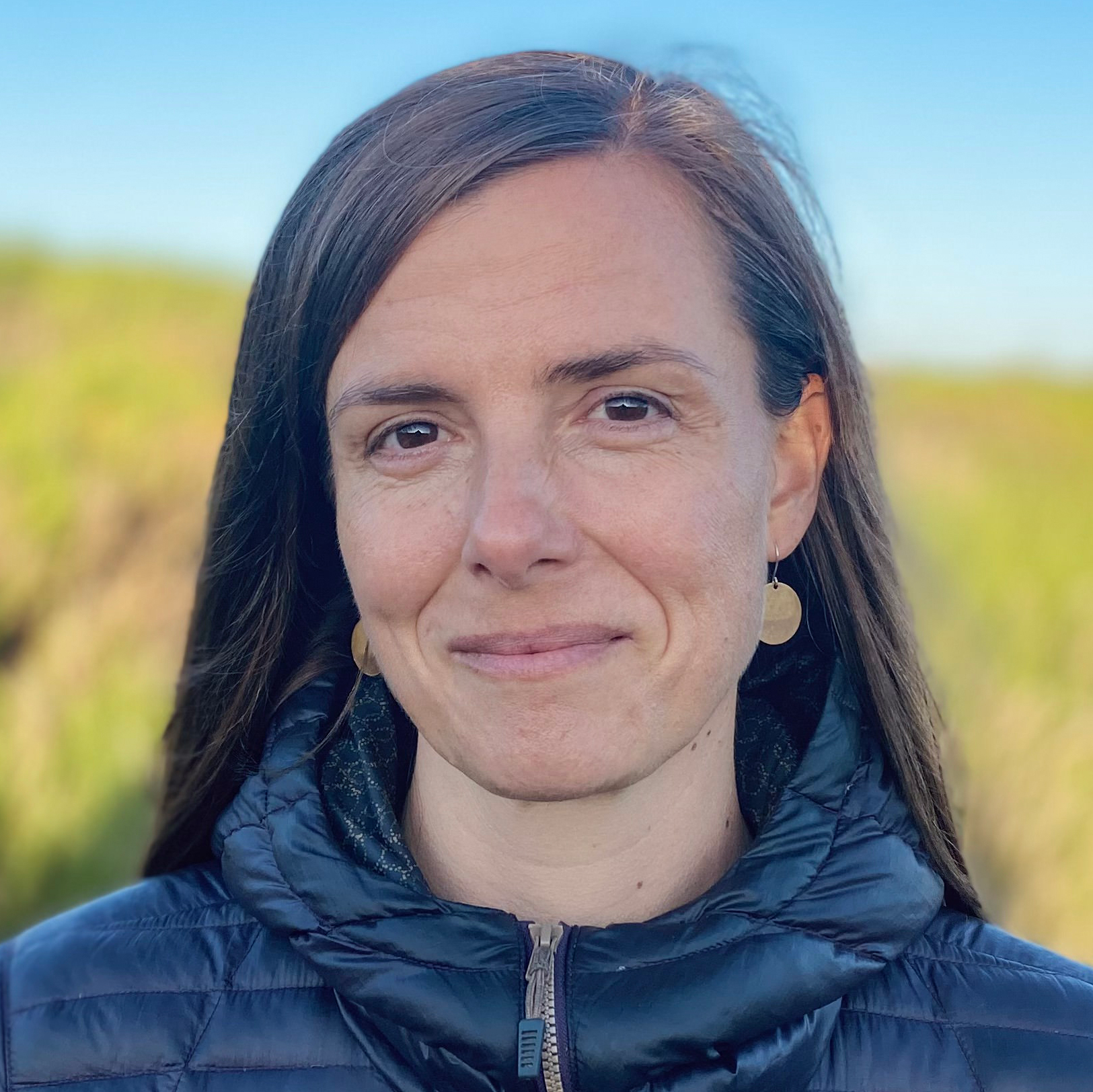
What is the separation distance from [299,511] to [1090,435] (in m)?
4.70

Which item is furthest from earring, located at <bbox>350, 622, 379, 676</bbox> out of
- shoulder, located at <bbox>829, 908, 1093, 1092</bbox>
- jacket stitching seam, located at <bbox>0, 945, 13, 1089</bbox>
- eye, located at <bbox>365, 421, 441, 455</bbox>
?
shoulder, located at <bbox>829, 908, 1093, 1092</bbox>

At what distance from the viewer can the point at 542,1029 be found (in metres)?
1.76

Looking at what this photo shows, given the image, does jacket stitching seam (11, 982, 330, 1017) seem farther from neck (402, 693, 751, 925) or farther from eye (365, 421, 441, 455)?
eye (365, 421, 441, 455)

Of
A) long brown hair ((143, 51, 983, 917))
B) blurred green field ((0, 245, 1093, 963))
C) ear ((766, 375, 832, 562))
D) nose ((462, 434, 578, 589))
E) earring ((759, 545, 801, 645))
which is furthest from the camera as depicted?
blurred green field ((0, 245, 1093, 963))

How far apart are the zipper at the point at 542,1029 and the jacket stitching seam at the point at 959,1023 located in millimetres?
493

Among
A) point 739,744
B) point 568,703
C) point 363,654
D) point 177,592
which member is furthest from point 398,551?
point 177,592

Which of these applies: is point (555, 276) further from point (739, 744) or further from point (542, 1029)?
point (542, 1029)

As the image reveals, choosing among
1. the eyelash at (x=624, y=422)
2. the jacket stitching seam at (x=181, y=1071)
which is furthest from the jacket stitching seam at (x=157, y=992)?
the eyelash at (x=624, y=422)

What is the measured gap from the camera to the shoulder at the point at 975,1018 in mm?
1896

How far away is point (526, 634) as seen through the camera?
181 cm

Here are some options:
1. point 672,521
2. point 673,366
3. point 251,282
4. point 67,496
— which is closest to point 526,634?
point 672,521

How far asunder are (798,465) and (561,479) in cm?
53

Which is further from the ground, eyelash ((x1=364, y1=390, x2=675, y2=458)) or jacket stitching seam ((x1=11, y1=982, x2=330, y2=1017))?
eyelash ((x1=364, y1=390, x2=675, y2=458))

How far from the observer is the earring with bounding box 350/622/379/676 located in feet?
7.45
